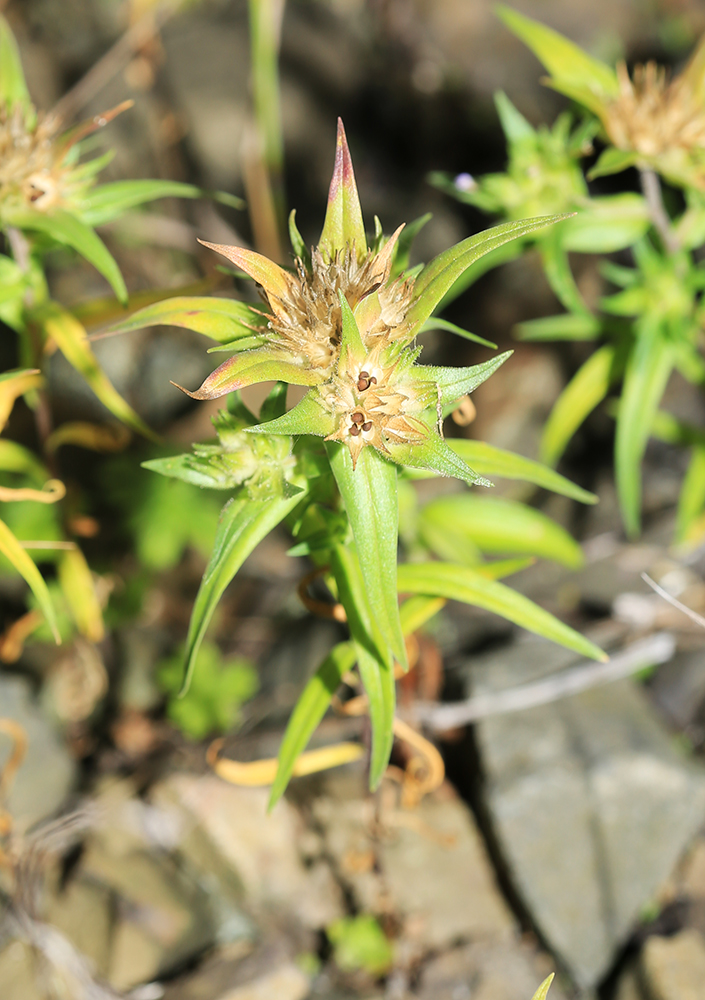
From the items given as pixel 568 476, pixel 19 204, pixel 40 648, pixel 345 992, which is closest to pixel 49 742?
pixel 40 648

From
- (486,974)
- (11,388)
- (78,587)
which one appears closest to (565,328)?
(11,388)

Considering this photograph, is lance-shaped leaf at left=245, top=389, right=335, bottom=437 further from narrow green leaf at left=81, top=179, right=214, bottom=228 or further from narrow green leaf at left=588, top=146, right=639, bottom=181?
narrow green leaf at left=588, top=146, right=639, bottom=181

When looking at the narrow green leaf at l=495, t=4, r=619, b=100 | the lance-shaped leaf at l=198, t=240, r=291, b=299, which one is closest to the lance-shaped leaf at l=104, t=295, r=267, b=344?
the lance-shaped leaf at l=198, t=240, r=291, b=299

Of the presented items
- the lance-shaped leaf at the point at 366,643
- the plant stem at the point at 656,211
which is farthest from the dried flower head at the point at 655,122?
the lance-shaped leaf at the point at 366,643

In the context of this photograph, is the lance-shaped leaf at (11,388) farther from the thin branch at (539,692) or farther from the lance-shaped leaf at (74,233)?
the thin branch at (539,692)

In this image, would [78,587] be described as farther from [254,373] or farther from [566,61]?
[566,61]

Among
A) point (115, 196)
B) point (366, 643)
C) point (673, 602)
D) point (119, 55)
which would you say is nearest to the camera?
point (366, 643)
